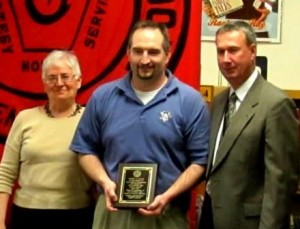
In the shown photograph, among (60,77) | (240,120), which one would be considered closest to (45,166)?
(60,77)

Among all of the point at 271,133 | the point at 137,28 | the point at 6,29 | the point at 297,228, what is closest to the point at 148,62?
the point at 137,28

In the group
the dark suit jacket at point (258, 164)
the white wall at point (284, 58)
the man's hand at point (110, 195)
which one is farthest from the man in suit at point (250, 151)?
the white wall at point (284, 58)

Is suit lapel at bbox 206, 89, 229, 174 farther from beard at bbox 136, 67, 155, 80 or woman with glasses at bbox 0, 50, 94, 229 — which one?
woman with glasses at bbox 0, 50, 94, 229

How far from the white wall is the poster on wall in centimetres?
Result: 8

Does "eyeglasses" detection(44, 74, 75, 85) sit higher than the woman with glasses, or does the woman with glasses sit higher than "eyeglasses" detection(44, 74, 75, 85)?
"eyeglasses" detection(44, 74, 75, 85)

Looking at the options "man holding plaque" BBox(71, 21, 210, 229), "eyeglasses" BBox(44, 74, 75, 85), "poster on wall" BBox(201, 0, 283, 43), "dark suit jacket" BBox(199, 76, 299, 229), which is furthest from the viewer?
"poster on wall" BBox(201, 0, 283, 43)

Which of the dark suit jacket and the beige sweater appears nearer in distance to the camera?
the dark suit jacket

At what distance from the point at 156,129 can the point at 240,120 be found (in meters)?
0.32

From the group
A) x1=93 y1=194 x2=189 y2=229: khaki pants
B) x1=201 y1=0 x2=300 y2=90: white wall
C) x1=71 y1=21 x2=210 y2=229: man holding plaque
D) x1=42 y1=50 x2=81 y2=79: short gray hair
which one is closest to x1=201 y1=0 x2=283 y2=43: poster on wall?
x1=201 y1=0 x2=300 y2=90: white wall

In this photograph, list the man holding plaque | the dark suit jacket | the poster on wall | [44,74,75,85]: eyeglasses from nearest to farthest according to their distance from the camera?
the dark suit jacket < the man holding plaque < [44,74,75,85]: eyeglasses < the poster on wall

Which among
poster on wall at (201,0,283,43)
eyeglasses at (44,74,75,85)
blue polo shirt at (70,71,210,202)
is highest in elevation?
poster on wall at (201,0,283,43)

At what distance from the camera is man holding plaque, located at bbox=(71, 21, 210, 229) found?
2213mm

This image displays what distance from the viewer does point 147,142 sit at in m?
2.25

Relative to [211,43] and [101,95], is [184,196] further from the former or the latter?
[211,43]
